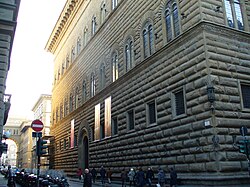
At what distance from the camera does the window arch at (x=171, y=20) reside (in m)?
15.7

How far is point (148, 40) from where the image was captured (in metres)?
18.4

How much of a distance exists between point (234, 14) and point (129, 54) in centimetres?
825

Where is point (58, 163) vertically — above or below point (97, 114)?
below

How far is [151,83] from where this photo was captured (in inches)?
684

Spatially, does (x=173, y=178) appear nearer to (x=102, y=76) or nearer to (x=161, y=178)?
(x=161, y=178)

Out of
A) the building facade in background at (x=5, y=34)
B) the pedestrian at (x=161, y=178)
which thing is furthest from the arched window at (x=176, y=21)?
the building facade in background at (x=5, y=34)

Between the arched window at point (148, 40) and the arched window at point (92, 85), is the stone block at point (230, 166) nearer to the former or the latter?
the arched window at point (148, 40)

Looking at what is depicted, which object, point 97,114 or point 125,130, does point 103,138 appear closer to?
point 97,114

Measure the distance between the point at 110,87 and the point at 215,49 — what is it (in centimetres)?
1162

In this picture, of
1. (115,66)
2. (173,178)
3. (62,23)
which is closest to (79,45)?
(62,23)

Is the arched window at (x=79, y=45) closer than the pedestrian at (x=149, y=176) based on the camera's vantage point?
No

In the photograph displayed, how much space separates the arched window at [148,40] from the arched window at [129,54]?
68.8 inches

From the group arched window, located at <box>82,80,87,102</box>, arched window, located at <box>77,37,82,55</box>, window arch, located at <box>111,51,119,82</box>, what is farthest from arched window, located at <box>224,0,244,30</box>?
arched window, located at <box>77,37,82,55</box>

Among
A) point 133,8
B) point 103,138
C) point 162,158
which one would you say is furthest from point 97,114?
point 162,158
